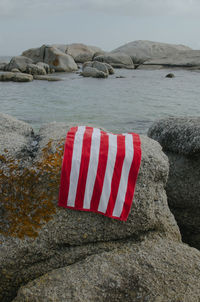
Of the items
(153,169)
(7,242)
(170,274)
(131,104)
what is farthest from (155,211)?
(131,104)

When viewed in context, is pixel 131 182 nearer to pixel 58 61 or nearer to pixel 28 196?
pixel 28 196

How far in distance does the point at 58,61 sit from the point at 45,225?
31.5m

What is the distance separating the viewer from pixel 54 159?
7.91 ft

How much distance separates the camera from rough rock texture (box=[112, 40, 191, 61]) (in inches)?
1994

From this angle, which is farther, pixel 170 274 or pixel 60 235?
pixel 60 235

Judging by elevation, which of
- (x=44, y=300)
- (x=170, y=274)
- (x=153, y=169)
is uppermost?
(x=153, y=169)

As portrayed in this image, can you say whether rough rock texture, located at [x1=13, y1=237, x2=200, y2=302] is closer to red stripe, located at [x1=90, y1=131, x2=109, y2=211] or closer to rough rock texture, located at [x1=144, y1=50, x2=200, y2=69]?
red stripe, located at [x1=90, y1=131, x2=109, y2=211]

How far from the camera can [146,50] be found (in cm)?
5356

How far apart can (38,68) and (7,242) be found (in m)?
25.9

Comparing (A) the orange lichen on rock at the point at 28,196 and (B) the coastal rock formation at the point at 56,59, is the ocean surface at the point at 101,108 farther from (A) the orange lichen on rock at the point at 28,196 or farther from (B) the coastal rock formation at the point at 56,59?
(B) the coastal rock formation at the point at 56,59

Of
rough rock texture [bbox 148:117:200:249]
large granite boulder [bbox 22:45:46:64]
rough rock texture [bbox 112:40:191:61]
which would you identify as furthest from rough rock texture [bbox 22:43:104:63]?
rough rock texture [bbox 148:117:200:249]

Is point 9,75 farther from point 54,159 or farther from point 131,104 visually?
point 54,159

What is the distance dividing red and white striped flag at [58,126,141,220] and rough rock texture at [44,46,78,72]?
30664mm

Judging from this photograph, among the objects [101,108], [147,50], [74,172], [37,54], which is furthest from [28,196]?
[147,50]
